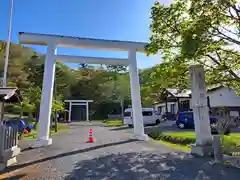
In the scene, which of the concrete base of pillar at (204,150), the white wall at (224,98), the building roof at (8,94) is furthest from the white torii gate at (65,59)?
the white wall at (224,98)

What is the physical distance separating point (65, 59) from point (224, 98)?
63.7 ft

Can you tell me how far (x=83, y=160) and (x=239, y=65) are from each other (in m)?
7.25

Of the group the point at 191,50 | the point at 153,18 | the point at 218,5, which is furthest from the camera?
the point at 153,18

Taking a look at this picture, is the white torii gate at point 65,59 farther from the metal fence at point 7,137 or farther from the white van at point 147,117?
the white van at point 147,117

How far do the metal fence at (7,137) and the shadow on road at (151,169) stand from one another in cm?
218

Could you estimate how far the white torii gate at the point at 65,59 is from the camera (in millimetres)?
9930

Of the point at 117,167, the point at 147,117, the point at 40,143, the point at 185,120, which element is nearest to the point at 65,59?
the point at 40,143

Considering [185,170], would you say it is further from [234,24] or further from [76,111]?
[76,111]

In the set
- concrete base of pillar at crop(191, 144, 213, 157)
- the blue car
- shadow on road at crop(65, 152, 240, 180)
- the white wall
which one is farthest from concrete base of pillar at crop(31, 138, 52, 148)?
the white wall

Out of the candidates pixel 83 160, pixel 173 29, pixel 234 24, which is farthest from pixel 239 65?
pixel 83 160

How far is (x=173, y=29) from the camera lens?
788cm

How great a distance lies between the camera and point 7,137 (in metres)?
6.47

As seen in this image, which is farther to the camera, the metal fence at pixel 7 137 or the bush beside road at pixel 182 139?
the bush beside road at pixel 182 139

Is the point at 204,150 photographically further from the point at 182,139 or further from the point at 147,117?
the point at 147,117
